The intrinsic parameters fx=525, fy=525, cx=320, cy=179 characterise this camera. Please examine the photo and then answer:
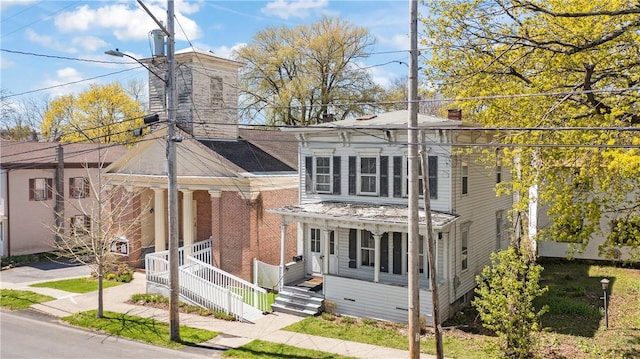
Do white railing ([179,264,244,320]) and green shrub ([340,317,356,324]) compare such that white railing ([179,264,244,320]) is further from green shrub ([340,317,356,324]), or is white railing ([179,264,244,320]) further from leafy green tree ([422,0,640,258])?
leafy green tree ([422,0,640,258])

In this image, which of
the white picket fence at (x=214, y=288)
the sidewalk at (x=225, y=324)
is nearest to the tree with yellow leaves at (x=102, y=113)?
the sidewalk at (x=225, y=324)

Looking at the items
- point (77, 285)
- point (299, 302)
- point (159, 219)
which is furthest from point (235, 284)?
point (77, 285)

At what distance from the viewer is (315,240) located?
2192 centimetres

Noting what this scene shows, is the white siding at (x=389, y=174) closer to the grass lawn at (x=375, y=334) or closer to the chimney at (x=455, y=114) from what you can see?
the chimney at (x=455, y=114)

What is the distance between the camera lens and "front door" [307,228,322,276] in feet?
71.4

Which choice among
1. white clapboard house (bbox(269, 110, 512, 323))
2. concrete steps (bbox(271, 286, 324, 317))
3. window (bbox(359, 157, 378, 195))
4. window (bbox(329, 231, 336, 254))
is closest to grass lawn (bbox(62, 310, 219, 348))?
concrete steps (bbox(271, 286, 324, 317))

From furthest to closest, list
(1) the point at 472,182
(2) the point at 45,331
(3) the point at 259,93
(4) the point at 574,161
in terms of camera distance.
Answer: (3) the point at 259,93
(1) the point at 472,182
(2) the point at 45,331
(4) the point at 574,161

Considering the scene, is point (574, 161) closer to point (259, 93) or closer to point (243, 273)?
point (243, 273)

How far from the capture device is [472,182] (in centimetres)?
2056

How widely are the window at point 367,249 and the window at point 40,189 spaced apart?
2148cm

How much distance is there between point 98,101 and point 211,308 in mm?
35595

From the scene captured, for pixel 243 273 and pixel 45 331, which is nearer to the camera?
pixel 45 331

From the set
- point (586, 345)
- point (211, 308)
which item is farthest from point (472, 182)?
point (211, 308)

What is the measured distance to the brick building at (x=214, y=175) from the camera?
22.4 metres
